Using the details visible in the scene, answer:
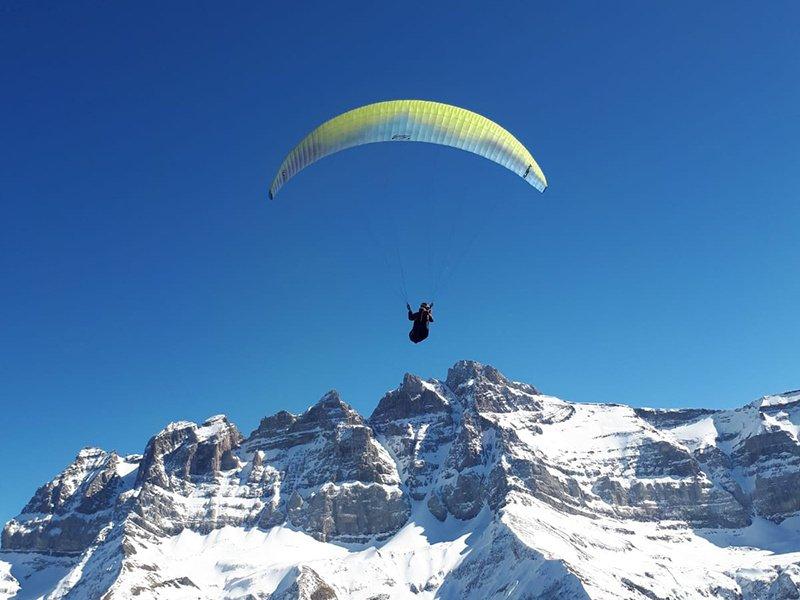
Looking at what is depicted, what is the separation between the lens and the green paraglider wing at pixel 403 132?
41.6 metres

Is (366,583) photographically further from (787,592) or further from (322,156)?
(322,156)

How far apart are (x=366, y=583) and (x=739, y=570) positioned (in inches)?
3953

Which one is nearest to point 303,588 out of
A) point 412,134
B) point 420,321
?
point 420,321

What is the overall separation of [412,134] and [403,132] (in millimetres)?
589

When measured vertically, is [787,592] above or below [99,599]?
below

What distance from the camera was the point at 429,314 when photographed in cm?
4488

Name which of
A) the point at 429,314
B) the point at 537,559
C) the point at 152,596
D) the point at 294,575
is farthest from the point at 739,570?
the point at 429,314

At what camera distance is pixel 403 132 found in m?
42.6

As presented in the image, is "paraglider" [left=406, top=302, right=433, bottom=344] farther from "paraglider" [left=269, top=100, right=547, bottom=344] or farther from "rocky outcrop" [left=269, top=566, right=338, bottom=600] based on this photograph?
"rocky outcrop" [left=269, top=566, right=338, bottom=600]

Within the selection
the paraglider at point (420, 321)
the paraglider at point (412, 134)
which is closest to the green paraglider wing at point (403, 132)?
the paraglider at point (412, 134)

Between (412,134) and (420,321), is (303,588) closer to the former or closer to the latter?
(420,321)

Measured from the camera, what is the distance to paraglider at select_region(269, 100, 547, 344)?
137ft

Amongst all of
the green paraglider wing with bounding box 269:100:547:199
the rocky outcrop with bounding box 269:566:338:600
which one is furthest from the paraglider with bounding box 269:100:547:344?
the rocky outcrop with bounding box 269:566:338:600

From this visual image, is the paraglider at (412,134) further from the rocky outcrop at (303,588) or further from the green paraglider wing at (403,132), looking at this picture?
the rocky outcrop at (303,588)
